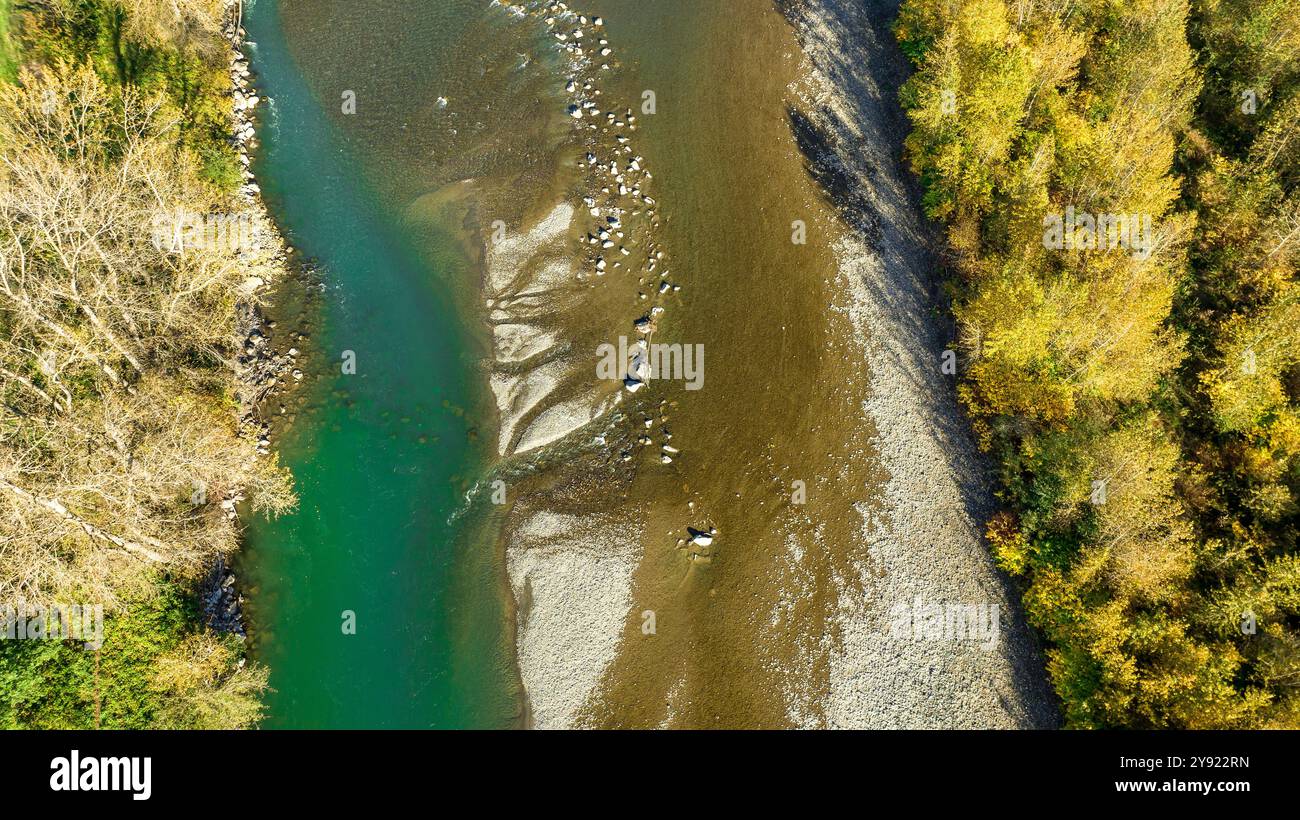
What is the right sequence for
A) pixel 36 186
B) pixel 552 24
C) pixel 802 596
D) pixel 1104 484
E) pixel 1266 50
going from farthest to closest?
pixel 552 24 → pixel 1266 50 → pixel 802 596 → pixel 1104 484 → pixel 36 186

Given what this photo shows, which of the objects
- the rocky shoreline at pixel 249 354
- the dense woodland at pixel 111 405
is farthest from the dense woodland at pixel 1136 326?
the dense woodland at pixel 111 405

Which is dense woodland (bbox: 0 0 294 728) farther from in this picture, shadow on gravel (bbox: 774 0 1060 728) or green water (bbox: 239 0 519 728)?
shadow on gravel (bbox: 774 0 1060 728)

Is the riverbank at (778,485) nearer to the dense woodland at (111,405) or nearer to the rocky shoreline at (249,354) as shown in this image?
the rocky shoreline at (249,354)

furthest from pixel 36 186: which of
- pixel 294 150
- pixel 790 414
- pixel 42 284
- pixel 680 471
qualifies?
pixel 790 414

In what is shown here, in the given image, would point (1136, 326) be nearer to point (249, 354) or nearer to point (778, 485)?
point (778, 485)

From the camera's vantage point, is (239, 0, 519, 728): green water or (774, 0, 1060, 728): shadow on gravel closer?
(239, 0, 519, 728): green water

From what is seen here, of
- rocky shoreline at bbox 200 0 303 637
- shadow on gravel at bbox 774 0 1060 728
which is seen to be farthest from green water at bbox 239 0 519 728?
shadow on gravel at bbox 774 0 1060 728
